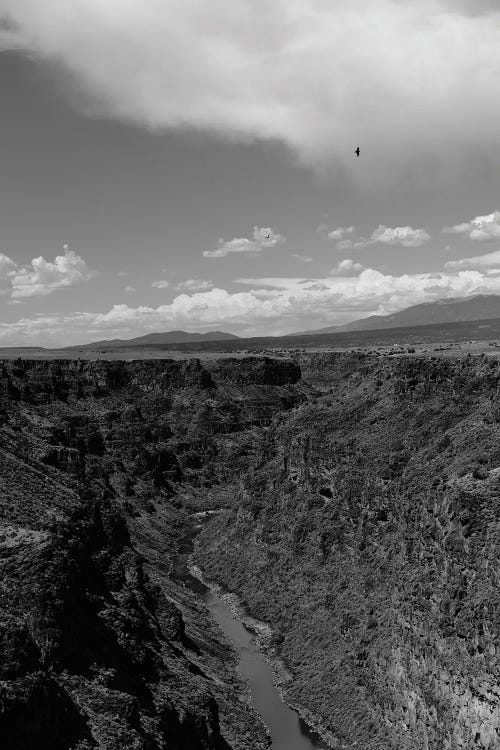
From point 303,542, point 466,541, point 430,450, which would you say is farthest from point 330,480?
point 466,541

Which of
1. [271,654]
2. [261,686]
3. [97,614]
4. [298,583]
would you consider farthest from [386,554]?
[97,614]

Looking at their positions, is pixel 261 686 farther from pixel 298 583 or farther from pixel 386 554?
pixel 386 554

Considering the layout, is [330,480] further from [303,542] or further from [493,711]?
[493,711]

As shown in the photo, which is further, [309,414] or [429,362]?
[309,414]

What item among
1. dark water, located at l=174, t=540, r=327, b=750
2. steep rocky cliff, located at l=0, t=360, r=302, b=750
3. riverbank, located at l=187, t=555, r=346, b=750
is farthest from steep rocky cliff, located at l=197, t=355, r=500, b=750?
steep rocky cliff, located at l=0, t=360, r=302, b=750

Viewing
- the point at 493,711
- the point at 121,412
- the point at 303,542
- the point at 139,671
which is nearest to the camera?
the point at 493,711

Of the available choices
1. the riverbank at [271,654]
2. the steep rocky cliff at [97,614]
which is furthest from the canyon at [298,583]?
the riverbank at [271,654]

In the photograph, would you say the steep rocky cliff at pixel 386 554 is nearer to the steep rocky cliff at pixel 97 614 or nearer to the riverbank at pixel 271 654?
the riverbank at pixel 271 654

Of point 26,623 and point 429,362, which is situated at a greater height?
point 429,362

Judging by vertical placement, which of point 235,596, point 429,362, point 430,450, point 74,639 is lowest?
point 235,596
